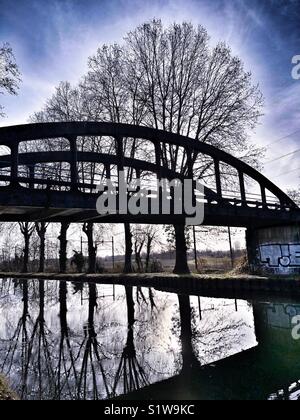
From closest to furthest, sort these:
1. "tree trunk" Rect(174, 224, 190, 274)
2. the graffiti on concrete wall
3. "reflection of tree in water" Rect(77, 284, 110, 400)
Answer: "reflection of tree in water" Rect(77, 284, 110, 400), the graffiti on concrete wall, "tree trunk" Rect(174, 224, 190, 274)

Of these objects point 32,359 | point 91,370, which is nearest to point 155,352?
point 91,370

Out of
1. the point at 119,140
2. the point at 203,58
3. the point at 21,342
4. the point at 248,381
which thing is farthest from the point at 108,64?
the point at 248,381

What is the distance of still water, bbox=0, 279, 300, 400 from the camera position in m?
6.98

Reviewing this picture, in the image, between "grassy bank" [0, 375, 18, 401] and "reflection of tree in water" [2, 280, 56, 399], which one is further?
"reflection of tree in water" [2, 280, 56, 399]

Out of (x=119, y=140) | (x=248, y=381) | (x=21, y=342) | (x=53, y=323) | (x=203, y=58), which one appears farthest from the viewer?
(x=203, y=58)

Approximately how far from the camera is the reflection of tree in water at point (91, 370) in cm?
687

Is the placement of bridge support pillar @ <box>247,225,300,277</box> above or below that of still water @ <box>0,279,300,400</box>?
above

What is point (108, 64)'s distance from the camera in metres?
29.0

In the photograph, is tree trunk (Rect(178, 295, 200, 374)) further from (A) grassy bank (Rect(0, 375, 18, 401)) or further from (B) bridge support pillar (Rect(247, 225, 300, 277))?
(B) bridge support pillar (Rect(247, 225, 300, 277))

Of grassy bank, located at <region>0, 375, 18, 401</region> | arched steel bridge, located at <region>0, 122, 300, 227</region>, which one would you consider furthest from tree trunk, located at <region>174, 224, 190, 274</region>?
grassy bank, located at <region>0, 375, 18, 401</region>

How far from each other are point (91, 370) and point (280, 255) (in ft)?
63.4

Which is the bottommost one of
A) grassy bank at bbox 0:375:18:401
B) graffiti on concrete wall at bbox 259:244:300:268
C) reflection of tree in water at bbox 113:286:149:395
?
reflection of tree in water at bbox 113:286:149:395
